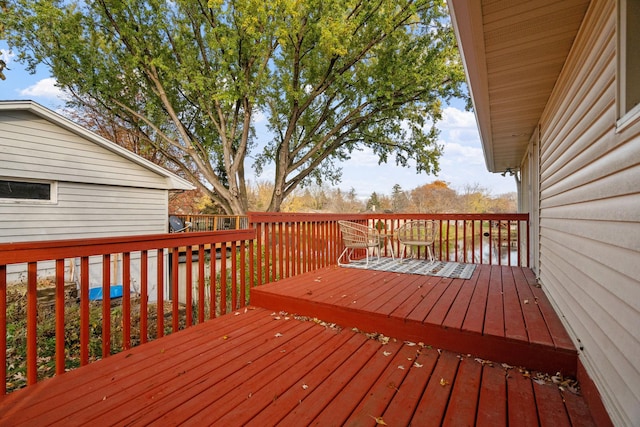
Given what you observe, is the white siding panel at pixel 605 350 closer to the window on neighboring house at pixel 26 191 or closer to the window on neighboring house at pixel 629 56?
the window on neighboring house at pixel 629 56

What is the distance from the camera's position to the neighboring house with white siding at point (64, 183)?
570 cm

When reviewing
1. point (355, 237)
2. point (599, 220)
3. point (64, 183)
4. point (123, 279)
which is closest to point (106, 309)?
point (123, 279)

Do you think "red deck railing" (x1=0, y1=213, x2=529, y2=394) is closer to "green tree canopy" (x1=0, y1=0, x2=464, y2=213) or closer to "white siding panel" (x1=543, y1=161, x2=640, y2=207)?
"white siding panel" (x1=543, y1=161, x2=640, y2=207)

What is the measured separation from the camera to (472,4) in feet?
5.04

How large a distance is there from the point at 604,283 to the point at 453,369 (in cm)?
98

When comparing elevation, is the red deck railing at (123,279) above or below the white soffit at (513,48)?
below

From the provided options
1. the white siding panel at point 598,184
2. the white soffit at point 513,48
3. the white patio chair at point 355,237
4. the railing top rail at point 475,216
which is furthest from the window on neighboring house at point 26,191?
the white siding panel at point 598,184

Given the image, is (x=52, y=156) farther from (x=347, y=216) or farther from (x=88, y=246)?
(x=347, y=216)

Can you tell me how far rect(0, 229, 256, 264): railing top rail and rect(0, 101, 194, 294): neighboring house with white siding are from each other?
5.34 metres

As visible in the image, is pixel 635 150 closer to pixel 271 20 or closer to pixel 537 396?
pixel 537 396

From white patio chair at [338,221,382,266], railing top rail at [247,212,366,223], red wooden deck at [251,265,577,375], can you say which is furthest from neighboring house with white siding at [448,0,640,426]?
railing top rail at [247,212,366,223]

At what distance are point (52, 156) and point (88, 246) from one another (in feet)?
20.2

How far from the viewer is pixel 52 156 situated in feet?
20.4

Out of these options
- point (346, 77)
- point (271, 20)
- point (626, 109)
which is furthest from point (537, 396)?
point (271, 20)
